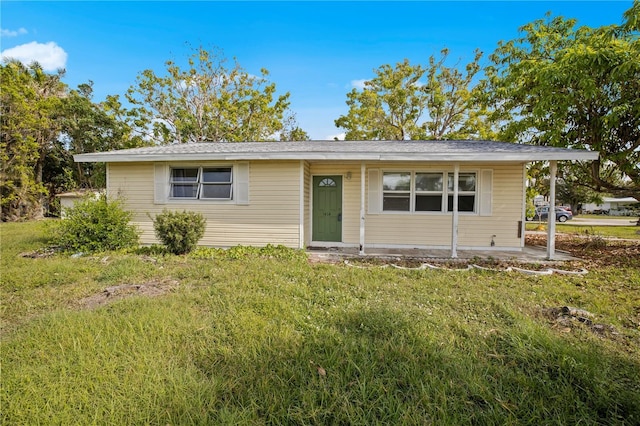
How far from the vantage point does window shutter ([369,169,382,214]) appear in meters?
8.08

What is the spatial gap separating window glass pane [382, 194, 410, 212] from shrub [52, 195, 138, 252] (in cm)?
694

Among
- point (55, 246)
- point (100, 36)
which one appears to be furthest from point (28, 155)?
point (55, 246)

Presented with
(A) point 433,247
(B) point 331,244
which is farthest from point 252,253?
(A) point 433,247

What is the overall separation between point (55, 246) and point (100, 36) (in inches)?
302

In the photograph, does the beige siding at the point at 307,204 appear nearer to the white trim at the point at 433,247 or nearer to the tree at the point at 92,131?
the white trim at the point at 433,247

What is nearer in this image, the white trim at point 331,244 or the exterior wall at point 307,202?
the exterior wall at point 307,202

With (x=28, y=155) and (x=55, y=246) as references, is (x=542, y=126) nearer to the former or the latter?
(x=55, y=246)

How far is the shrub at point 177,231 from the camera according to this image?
658cm

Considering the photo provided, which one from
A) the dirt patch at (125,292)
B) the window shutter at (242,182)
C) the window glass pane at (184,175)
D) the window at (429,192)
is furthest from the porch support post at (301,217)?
the dirt patch at (125,292)

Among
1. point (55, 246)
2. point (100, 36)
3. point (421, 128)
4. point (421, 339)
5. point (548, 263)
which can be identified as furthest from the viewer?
point (421, 128)

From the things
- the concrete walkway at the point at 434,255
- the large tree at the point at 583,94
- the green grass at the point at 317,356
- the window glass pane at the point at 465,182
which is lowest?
the green grass at the point at 317,356

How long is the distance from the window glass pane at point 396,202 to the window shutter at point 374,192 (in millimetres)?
186

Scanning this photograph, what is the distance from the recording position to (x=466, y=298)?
3965 millimetres

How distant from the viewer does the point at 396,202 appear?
26.8 feet
